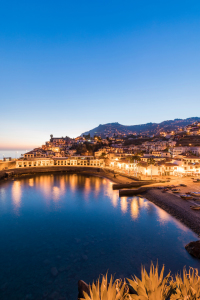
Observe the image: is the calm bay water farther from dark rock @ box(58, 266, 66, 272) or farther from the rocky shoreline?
the rocky shoreline

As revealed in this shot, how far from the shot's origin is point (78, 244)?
1709 centimetres

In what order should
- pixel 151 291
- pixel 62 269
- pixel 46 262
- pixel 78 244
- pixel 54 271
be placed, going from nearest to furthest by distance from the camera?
pixel 151 291, pixel 54 271, pixel 62 269, pixel 46 262, pixel 78 244

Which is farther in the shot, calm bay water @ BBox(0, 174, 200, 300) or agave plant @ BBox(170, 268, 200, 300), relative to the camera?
calm bay water @ BBox(0, 174, 200, 300)

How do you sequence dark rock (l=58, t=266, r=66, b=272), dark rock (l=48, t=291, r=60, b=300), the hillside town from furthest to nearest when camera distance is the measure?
the hillside town
dark rock (l=58, t=266, r=66, b=272)
dark rock (l=48, t=291, r=60, b=300)

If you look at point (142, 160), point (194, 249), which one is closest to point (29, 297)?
point (194, 249)

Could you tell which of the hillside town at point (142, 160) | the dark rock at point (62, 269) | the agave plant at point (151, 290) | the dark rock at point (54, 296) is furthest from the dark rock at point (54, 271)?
the hillside town at point (142, 160)

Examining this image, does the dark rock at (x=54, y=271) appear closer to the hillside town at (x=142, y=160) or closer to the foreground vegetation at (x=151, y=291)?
the foreground vegetation at (x=151, y=291)

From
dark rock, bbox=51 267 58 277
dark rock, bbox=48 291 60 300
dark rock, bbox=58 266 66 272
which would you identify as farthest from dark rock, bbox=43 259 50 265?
dark rock, bbox=48 291 60 300

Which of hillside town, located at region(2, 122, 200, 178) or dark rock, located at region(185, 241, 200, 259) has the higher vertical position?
hillside town, located at region(2, 122, 200, 178)

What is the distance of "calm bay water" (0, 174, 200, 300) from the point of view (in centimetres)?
1249

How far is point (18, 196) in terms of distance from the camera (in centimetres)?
3584

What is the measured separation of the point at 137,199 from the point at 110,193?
740 cm

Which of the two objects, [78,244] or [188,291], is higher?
[188,291]

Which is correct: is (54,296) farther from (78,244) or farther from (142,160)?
(142,160)
